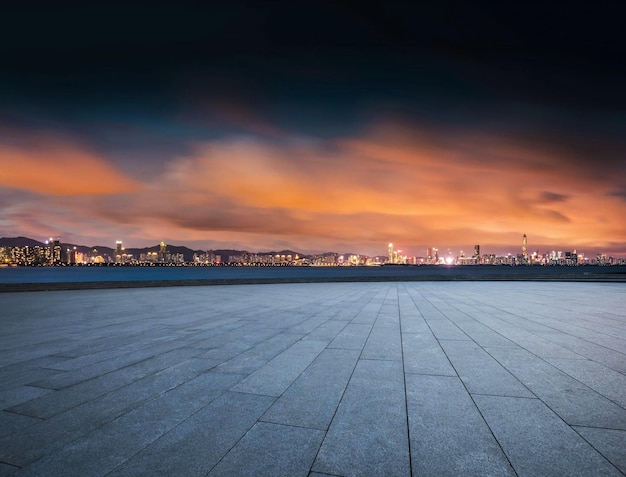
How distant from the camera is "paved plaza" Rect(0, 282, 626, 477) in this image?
3.38m

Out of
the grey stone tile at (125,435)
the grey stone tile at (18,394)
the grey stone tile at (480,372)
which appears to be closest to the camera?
the grey stone tile at (125,435)

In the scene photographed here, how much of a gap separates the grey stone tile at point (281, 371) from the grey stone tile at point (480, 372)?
9.47 feet

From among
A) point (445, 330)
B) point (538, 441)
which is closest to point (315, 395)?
point (538, 441)

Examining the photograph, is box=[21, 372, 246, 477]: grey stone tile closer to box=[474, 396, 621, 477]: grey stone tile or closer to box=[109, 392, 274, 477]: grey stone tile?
box=[109, 392, 274, 477]: grey stone tile

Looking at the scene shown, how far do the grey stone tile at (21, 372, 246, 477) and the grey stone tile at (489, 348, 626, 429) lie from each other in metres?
4.94

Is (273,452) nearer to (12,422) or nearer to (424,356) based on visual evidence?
(12,422)

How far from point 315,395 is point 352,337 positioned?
3901mm

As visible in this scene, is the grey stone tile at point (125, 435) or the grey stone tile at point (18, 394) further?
the grey stone tile at point (18, 394)

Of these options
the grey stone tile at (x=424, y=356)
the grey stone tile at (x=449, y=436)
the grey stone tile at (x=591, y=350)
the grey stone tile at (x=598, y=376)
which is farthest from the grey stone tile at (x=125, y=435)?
the grey stone tile at (x=591, y=350)

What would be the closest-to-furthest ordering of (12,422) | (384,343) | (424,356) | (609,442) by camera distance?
(609,442)
(12,422)
(424,356)
(384,343)

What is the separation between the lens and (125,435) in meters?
3.85

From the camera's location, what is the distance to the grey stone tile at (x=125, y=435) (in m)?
Result: 3.28

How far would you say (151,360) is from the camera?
265 inches

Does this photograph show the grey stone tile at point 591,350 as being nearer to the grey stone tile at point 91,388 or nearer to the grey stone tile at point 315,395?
the grey stone tile at point 315,395
